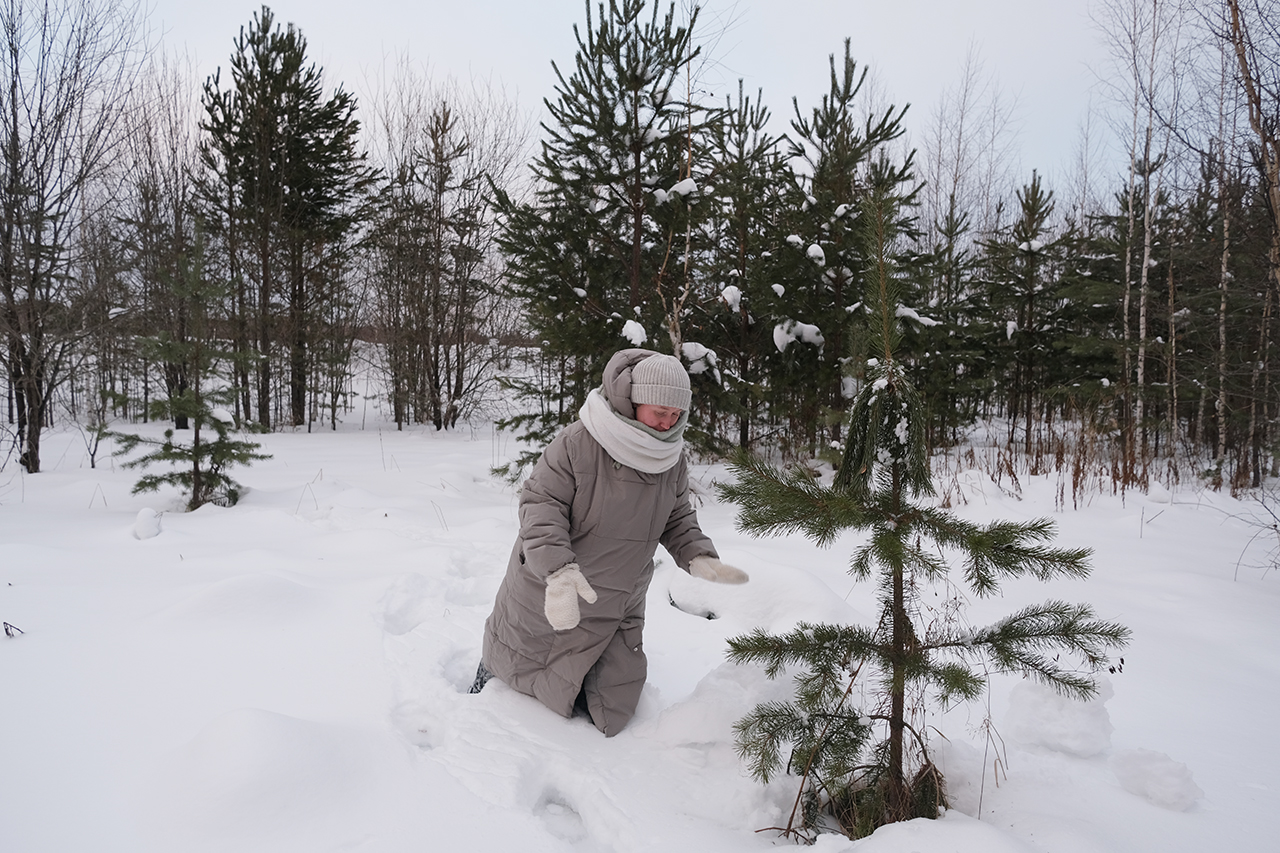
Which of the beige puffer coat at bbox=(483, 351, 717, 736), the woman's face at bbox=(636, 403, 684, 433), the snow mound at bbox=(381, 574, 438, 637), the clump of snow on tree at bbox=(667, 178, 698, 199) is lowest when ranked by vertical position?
the snow mound at bbox=(381, 574, 438, 637)

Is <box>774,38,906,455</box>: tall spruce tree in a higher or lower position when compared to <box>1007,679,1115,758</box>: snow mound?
higher

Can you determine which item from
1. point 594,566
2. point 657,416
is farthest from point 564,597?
point 657,416

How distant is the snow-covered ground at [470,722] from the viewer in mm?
1869

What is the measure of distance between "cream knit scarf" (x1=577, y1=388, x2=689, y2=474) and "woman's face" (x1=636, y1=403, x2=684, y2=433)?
3cm

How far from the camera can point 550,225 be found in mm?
7094

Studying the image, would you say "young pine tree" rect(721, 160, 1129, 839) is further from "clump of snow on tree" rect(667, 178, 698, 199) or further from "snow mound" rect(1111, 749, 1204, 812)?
"clump of snow on tree" rect(667, 178, 698, 199)

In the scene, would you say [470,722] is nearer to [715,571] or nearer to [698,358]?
[715,571]

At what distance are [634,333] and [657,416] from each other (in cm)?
415

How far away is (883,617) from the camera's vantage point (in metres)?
2.14

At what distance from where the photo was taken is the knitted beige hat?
95.7 inches

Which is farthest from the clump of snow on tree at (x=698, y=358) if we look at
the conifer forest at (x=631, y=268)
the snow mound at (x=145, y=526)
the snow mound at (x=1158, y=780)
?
the snow mound at (x=1158, y=780)

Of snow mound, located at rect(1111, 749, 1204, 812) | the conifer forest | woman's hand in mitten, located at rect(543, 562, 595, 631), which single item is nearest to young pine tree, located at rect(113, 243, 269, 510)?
the conifer forest

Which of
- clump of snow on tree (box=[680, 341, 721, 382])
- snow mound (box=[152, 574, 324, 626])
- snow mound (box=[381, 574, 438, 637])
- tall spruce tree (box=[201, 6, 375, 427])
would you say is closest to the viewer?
snow mound (box=[152, 574, 324, 626])

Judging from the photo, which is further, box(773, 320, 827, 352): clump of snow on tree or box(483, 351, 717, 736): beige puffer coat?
box(773, 320, 827, 352): clump of snow on tree
